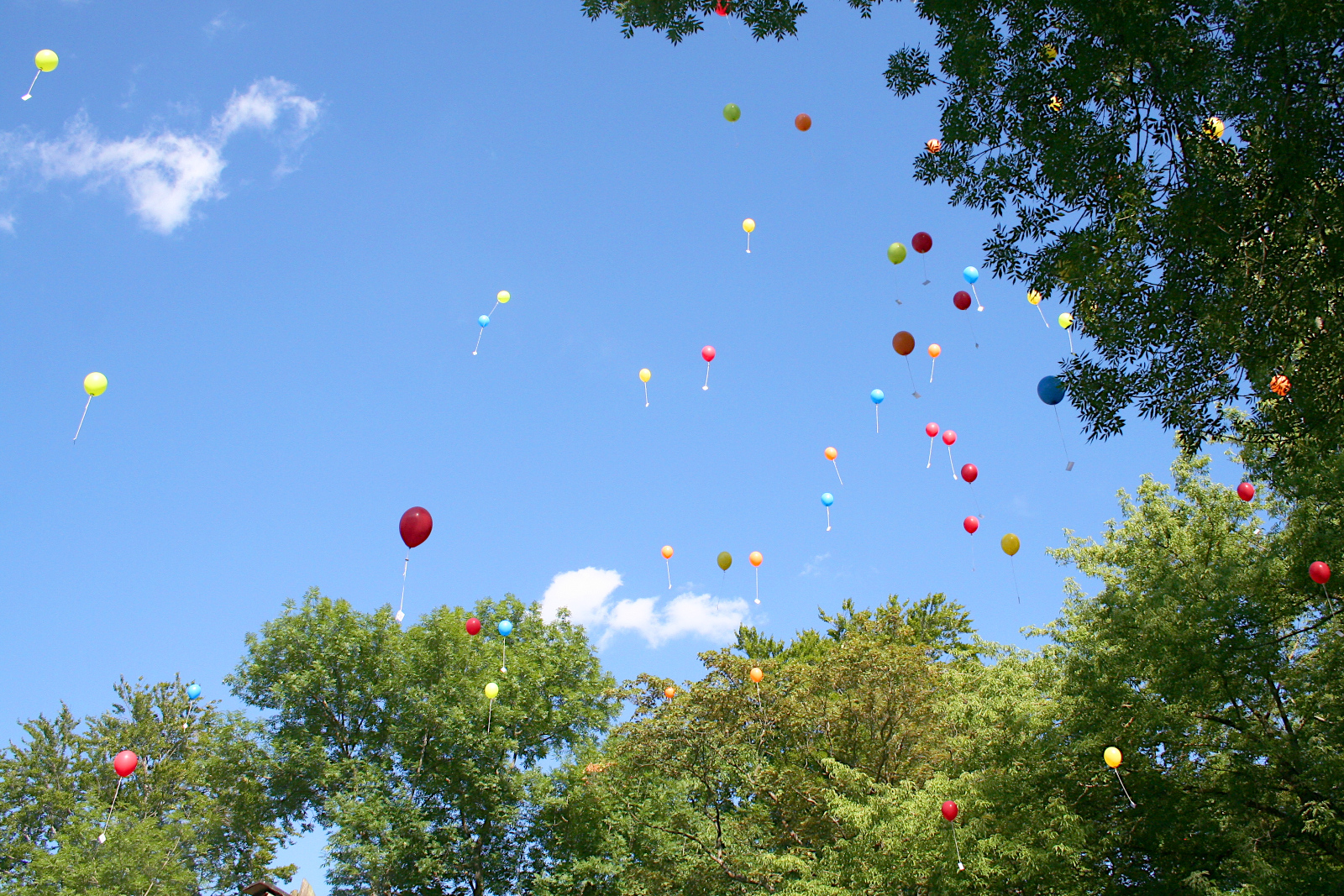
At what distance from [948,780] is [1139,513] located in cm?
539

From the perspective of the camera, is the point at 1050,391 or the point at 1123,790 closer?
the point at 1050,391

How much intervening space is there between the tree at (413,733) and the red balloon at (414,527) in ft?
35.4

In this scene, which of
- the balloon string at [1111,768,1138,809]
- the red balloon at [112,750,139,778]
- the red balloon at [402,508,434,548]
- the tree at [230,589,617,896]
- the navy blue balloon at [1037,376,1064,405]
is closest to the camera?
the navy blue balloon at [1037,376,1064,405]

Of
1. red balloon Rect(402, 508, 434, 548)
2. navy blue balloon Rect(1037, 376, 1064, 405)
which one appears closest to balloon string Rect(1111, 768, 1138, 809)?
navy blue balloon Rect(1037, 376, 1064, 405)

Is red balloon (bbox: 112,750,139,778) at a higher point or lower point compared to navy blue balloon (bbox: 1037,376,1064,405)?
higher

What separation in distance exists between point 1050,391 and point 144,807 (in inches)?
1040

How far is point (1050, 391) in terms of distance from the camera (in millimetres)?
7961

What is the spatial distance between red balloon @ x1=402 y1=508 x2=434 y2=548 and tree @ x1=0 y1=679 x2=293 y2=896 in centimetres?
1314

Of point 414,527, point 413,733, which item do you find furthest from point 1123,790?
point 413,733

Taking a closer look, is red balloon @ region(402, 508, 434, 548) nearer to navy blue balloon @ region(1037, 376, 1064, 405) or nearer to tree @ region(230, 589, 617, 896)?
navy blue balloon @ region(1037, 376, 1064, 405)

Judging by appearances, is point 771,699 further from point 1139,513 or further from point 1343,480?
point 1343,480

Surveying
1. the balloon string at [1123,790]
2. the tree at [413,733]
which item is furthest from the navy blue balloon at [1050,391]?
the tree at [413,733]

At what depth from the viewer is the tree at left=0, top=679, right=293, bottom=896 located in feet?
64.4

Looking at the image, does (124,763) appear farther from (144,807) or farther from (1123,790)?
(1123,790)
